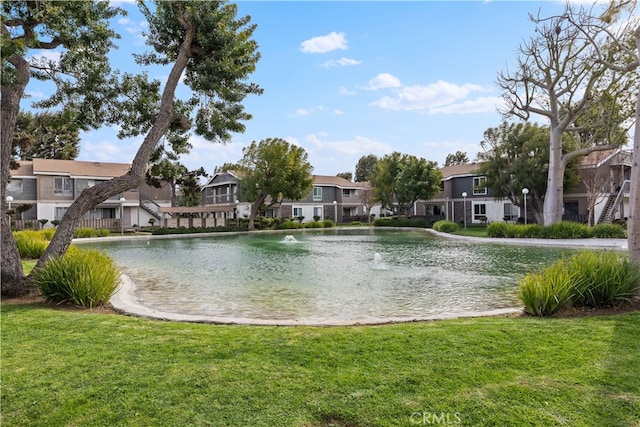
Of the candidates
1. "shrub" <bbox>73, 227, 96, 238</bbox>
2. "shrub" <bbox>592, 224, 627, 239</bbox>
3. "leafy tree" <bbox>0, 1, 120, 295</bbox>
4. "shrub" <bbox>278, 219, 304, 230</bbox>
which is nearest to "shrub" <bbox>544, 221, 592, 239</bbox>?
"shrub" <bbox>592, 224, 627, 239</bbox>

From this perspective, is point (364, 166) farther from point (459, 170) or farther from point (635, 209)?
point (635, 209)

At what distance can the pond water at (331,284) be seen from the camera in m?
7.70

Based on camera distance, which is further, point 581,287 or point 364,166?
point 364,166

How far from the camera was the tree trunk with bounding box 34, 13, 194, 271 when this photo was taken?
8.11m

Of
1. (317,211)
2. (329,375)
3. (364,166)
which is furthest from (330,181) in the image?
(329,375)

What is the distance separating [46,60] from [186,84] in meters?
3.06

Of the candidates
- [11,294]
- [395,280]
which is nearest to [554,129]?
[395,280]

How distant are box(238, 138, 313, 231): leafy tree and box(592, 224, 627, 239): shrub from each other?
79.4 feet

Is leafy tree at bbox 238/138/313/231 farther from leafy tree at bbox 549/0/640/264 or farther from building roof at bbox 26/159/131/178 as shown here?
leafy tree at bbox 549/0/640/264

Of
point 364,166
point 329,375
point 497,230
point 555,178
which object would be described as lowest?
point 329,375

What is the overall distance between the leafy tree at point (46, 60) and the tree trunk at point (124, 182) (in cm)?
74

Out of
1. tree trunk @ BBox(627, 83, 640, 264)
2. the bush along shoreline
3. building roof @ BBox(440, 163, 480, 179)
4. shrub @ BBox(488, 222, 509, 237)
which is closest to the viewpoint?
tree trunk @ BBox(627, 83, 640, 264)

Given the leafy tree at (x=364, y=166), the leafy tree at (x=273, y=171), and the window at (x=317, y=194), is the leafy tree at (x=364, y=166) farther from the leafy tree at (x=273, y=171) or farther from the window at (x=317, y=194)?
the leafy tree at (x=273, y=171)

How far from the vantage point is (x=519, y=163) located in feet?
101
